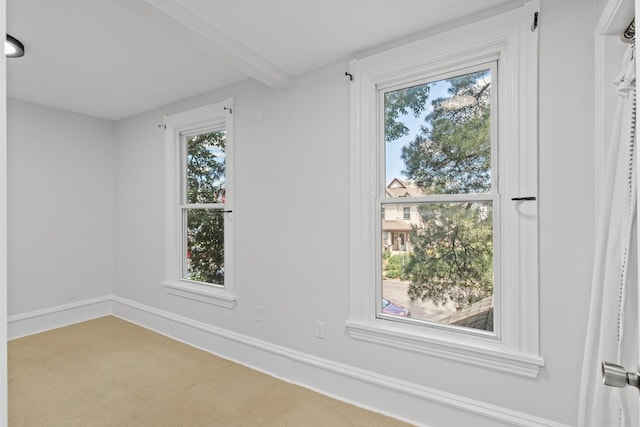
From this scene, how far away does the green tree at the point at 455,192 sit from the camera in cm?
196

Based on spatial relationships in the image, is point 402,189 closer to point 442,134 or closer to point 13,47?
point 442,134

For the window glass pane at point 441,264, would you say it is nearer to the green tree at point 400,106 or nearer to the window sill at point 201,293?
the green tree at point 400,106

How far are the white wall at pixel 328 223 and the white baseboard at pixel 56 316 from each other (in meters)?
0.49

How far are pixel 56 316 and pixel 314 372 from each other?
3.12 m

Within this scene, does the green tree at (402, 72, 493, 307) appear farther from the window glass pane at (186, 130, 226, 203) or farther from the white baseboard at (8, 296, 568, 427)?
the window glass pane at (186, 130, 226, 203)

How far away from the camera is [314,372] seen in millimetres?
2477

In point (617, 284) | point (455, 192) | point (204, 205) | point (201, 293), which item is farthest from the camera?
point (204, 205)

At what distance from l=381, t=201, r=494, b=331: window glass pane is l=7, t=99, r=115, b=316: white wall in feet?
11.7

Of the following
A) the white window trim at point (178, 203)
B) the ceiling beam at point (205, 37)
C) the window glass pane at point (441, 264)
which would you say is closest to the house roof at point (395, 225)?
the window glass pane at point (441, 264)

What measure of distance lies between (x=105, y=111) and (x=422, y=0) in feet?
11.7

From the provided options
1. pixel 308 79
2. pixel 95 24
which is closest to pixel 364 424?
pixel 308 79

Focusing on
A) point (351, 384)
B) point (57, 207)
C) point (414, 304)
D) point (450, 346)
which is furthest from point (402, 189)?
point (57, 207)

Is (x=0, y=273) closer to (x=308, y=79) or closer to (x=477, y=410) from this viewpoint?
(x=477, y=410)

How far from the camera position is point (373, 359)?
7.34 ft
